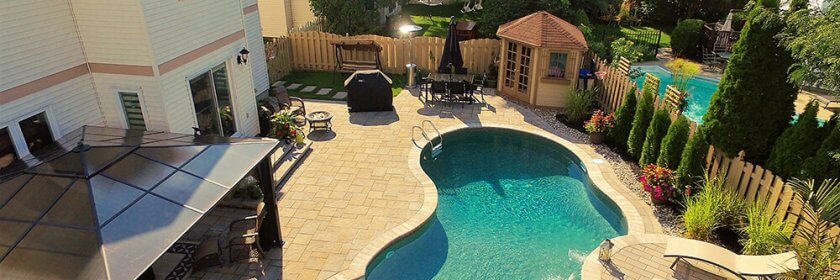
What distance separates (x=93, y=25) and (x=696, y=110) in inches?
685

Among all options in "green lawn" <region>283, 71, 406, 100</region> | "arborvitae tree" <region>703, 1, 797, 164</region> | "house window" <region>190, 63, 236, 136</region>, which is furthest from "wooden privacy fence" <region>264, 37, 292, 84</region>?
"arborvitae tree" <region>703, 1, 797, 164</region>

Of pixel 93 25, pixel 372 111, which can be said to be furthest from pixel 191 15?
pixel 372 111

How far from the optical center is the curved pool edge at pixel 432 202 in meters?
8.86

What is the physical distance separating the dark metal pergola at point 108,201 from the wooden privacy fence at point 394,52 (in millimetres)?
11627

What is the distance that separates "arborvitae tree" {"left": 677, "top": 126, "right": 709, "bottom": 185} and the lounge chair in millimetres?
1999

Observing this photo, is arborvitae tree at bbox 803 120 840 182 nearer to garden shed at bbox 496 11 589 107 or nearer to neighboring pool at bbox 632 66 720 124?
garden shed at bbox 496 11 589 107

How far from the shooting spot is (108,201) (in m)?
6.20

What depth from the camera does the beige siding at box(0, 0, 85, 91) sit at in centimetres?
774

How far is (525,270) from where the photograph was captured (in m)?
9.05

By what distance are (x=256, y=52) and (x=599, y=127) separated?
35.0 feet

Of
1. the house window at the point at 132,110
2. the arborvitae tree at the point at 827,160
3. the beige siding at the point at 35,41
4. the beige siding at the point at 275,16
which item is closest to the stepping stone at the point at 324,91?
the beige siding at the point at 275,16

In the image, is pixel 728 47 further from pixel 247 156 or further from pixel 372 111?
pixel 247 156

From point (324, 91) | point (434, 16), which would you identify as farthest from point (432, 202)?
point (434, 16)

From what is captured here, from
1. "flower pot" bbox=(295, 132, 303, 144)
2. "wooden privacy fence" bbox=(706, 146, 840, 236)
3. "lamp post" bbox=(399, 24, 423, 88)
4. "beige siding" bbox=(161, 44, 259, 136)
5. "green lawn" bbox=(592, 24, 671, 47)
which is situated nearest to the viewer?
"wooden privacy fence" bbox=(706, 146, 840, 236)
